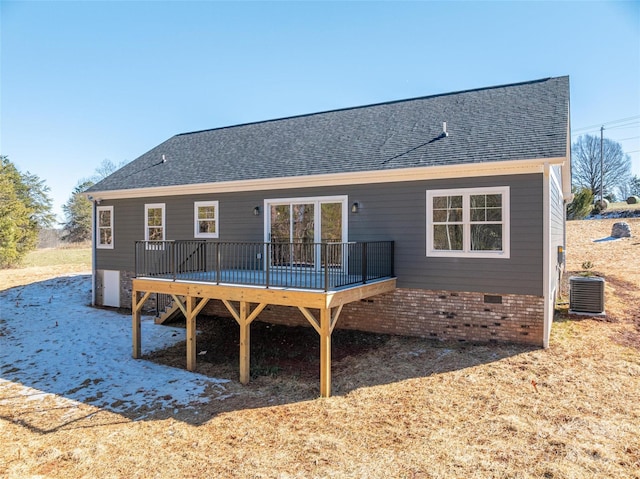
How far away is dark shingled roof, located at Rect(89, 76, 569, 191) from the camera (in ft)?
27.1

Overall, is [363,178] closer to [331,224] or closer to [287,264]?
[331,224]

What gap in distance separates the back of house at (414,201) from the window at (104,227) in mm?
871

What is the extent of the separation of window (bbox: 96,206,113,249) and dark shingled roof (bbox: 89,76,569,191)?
78cm

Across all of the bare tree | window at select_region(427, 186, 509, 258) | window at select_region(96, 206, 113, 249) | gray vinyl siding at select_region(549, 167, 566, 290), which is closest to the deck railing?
window at select_region(427, 186, 509, 258)

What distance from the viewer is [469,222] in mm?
8039

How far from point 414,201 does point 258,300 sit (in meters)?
4.05

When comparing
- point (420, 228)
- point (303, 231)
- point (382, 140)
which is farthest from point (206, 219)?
point (420, 228)

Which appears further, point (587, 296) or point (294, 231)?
point (294, 231)

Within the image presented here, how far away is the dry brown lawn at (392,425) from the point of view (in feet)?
13.6

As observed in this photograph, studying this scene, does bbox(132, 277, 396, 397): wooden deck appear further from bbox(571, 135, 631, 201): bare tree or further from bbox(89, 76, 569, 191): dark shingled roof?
bbox(571, 135, 631, 201): bare tree

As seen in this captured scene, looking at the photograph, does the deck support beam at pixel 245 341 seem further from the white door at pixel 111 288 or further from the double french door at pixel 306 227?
the white door at pixel 111 288

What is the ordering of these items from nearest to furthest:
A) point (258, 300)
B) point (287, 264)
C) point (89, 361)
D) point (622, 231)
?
point (258, 300) → point (89, 361) → point (287, 264) → point (622, 231)

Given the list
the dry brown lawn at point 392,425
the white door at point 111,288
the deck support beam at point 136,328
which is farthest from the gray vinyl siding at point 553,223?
the white door at point 111,288

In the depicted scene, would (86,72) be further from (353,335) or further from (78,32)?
(353,335)
